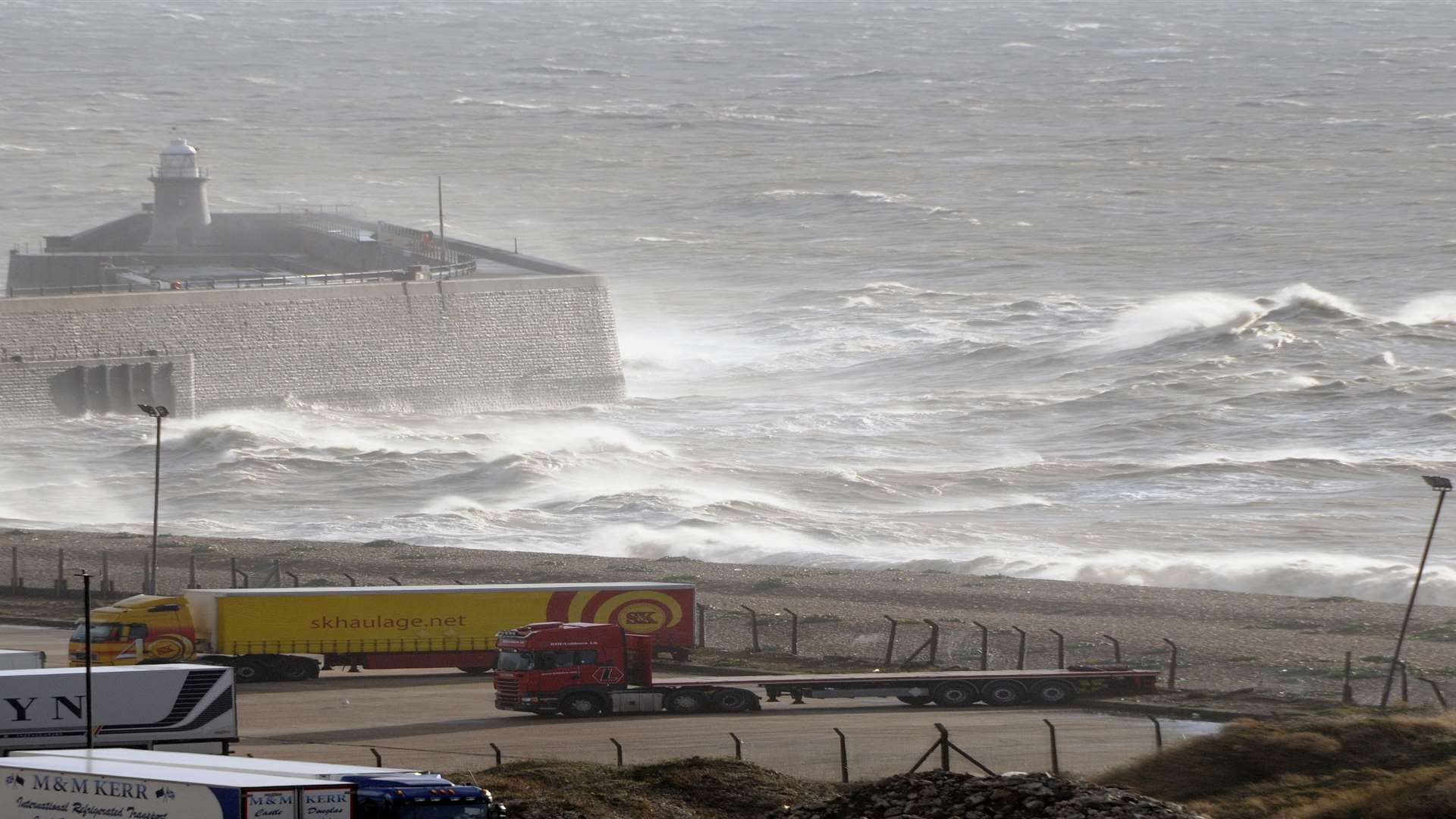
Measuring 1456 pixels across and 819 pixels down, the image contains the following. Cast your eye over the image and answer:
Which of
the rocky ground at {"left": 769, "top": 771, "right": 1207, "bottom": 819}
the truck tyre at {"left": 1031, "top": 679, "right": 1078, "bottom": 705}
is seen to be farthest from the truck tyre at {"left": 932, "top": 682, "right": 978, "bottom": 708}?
the rocky ground at {"left": 769, "top": 771, "right": 1207, "bottom": 819}

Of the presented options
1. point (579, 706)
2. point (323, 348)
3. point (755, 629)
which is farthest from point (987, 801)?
point (323, 348)

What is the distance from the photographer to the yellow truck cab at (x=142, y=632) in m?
26.5

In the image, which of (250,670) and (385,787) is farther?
(250,670)

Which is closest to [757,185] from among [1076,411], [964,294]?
[964,294]

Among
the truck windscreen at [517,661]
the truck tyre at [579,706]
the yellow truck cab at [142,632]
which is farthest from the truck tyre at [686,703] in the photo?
the yellow truck cab at [142,632]

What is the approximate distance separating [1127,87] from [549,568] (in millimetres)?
128286

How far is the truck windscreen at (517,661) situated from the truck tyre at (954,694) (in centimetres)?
526

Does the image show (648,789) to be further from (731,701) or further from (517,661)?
(517,661)

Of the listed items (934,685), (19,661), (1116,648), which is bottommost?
(934,685)

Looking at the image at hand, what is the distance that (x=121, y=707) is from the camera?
1955cm

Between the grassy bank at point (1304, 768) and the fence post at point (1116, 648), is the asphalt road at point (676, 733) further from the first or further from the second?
the fence post at point (1116, 648)

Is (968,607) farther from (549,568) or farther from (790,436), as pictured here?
(790,436)

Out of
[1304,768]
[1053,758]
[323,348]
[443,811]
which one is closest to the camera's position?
[443,811]

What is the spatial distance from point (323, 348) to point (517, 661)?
32982mm
